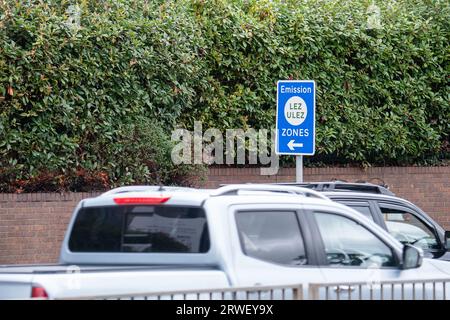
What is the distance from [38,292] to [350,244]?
9.56 ft

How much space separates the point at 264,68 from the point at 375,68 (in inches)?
94.3

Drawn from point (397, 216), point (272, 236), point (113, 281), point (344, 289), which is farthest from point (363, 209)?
point (113, 281)

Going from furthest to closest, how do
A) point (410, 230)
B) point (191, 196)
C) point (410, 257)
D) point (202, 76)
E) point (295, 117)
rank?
point (202, 76)
point (295, 117)
point (410, 230)
point (410, 257)
point (191, 196)

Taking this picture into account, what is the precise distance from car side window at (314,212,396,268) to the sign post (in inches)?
186

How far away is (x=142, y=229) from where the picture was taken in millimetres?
7688

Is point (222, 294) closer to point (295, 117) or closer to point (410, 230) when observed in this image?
point (410, 230)

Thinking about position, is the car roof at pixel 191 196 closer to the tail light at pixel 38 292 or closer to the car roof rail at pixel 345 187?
the tail light at pixel 38 292

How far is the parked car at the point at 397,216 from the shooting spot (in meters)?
10.7

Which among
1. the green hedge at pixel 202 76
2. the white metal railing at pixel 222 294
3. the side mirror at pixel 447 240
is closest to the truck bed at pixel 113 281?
the white metal railing at pixel 222 294

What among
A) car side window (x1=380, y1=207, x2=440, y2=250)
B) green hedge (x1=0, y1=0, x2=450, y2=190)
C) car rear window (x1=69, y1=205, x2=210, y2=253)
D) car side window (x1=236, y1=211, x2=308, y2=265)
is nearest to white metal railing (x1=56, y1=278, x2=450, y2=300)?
car side window (x1=236, y1=211, x2=308, y2=265)

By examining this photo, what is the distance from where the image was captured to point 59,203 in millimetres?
13961

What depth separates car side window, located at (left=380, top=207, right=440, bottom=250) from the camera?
11055 mm
